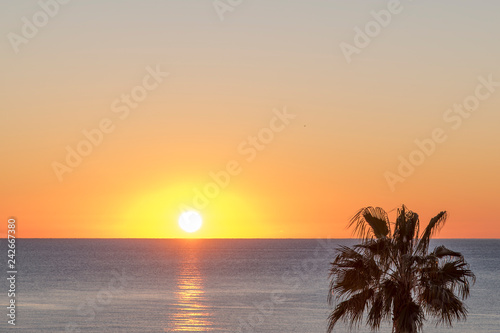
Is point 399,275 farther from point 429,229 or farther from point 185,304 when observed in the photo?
point 185,304

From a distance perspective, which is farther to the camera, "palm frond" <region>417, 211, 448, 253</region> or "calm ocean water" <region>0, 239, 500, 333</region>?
"calm ocean water" <region>0, 239, 500, 333</region>

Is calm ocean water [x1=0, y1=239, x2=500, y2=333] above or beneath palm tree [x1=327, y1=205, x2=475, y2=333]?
above

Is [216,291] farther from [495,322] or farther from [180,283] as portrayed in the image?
[495,322]

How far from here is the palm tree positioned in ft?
84.6

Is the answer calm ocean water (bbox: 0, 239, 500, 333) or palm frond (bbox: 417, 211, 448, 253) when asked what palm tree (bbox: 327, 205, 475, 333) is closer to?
palm frond (bbox: 417, 211, 448, 253)

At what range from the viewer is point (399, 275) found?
2645 centimetres

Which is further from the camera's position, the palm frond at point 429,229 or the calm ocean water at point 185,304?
the calm ocean water at point 185,304

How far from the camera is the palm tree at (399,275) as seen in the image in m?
25.8

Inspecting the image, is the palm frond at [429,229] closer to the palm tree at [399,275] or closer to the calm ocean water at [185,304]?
the palm tree at [399,275]

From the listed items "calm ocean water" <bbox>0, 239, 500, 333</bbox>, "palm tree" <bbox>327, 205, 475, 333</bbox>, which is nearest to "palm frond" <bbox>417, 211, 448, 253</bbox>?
"palm tree" <bbox>327, 205, 475, 333</bbox>

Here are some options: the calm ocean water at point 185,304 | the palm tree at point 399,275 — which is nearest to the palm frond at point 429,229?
the palm tree at point 399,275

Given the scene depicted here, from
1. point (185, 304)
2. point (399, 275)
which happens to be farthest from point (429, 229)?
point (185, 304)

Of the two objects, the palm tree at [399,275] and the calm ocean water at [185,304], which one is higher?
the calm ocean water at [185,304]

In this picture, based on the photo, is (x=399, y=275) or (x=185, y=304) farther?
(x=185, y=304)
